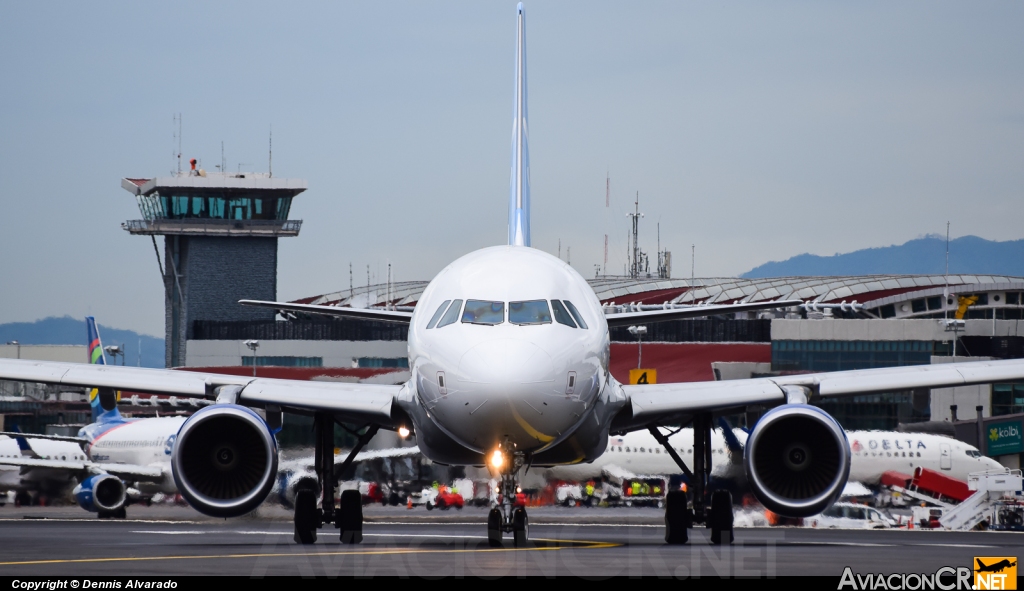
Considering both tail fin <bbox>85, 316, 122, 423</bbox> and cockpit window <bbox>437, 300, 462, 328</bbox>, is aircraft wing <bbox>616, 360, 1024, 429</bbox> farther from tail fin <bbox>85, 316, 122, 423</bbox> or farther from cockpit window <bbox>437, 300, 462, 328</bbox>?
tail fin <bbox>85, 316, 122, 423</bbox>

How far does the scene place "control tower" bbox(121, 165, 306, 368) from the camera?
104312mm

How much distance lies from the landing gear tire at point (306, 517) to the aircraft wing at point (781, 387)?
542cm

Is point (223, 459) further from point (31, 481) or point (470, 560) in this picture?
point (31, 481)

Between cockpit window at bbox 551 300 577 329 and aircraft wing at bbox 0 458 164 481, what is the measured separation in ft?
116

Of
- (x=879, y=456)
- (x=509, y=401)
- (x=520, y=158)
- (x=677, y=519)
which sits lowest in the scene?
(x=879, y=456)

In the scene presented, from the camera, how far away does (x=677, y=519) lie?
81.1 ft

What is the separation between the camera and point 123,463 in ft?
179

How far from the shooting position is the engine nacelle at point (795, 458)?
20.8m

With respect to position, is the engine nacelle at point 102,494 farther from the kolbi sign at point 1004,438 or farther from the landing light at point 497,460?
the landing light at point 497,460

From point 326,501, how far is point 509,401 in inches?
278

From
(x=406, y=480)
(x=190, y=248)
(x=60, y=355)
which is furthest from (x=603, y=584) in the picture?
(x=60, y=355)

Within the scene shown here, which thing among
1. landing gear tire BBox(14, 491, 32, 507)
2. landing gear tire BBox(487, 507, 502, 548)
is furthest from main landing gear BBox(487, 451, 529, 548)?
landing gear tire BBox(14, 491, 32, 507)

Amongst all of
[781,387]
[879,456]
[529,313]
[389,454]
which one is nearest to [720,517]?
[781,387]

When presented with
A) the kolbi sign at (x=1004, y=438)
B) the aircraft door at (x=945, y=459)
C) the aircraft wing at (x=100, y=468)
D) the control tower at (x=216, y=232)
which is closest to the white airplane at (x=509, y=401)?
the aircraft door at (x=945, y=459)
